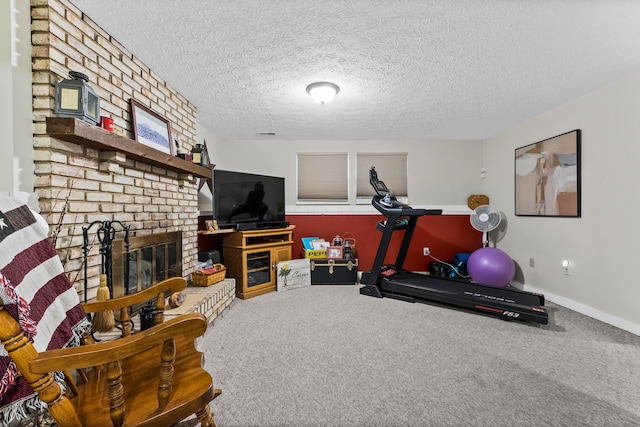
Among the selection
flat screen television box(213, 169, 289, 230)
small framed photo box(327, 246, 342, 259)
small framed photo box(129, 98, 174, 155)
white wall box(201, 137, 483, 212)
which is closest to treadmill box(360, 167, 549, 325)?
small framed photo box(327, 246, 342, 259)

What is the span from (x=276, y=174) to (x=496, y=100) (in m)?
3.06

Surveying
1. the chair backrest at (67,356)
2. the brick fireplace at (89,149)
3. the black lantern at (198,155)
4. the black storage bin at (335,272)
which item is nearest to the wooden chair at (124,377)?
the chair backrest at (67,356)

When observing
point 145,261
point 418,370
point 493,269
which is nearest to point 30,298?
point 145,261

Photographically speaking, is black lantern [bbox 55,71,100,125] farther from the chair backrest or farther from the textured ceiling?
the chair backrest

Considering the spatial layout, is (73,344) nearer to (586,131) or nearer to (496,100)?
(496,100)

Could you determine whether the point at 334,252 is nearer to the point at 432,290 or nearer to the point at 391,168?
the point at 432,290

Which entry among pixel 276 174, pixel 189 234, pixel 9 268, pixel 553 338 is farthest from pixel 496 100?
pixel 9 268

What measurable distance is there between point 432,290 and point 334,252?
1439 mm

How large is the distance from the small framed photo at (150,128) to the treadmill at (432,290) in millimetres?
2352

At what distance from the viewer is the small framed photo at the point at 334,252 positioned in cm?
406

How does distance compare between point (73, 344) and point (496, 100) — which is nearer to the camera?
point (73, 344)

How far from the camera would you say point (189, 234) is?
2977mm

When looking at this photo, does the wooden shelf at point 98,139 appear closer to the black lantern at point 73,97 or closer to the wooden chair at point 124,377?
the black lantern at point 73,97

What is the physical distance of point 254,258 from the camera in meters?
3.56
